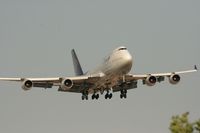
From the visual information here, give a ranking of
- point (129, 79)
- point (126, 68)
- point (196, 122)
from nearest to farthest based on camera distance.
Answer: point (196, 122) → point (126, 68) → point (129, 79)

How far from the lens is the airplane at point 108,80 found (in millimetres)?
61594

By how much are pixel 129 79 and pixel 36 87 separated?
11218 millimetres

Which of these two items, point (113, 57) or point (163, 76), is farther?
point (163, 76)

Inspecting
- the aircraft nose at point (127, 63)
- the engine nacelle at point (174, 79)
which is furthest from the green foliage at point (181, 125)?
the engine nacelle at point (174, 79)

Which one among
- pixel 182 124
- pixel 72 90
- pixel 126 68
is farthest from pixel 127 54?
pixel 182 124

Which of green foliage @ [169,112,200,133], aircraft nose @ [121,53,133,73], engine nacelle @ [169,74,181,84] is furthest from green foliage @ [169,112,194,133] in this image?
engine nacelle @ [169,74,181,84]

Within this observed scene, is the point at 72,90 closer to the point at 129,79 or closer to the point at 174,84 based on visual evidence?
the point at 129,79

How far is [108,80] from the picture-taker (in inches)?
2501

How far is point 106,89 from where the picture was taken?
6625 cm

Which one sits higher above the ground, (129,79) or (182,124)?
(129,79)

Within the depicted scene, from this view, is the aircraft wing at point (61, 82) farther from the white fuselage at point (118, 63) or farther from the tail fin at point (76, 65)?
the tail fin at point (76, 65)

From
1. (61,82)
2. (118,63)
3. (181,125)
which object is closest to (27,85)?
(61,82)

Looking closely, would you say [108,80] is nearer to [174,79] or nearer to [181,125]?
[174,79]

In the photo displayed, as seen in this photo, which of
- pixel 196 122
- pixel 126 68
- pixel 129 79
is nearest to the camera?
pixel 196 122
